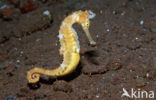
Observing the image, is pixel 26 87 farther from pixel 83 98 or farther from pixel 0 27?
pixel 0 27

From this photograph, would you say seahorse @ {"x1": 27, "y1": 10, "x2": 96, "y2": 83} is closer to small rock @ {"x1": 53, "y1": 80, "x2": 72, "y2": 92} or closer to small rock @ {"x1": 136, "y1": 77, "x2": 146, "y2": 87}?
small rock @ {"x1": 53, "y1": 80, "x2": 72, "y2": 92}

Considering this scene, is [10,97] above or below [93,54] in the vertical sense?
below

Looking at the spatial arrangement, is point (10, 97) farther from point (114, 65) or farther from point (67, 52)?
point (114, 65)

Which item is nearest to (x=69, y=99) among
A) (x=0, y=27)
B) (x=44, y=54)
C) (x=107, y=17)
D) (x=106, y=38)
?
(x=44, y=54)

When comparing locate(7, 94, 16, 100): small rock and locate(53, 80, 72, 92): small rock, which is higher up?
locate(53, 80, 72, 92): small rock

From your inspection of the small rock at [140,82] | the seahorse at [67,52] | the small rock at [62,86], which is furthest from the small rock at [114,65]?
the small rock at [62,86]

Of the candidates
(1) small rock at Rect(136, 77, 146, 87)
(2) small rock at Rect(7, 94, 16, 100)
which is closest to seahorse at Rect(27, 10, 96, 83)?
(2) small rock at Rect(7, 94, 16, 100)

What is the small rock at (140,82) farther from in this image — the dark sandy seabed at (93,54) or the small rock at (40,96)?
the small rock at (40,96)

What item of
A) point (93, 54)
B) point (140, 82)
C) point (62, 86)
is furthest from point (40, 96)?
point (140, 82)
